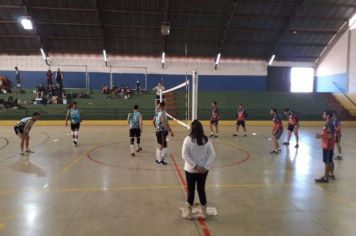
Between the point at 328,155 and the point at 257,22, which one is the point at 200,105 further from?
the point at 328,155

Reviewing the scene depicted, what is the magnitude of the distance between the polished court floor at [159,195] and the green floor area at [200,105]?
12.7 metres

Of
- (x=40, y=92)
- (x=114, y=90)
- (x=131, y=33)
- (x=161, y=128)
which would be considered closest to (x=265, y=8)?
(x=131, y=33)

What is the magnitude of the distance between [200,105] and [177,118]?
3.21m

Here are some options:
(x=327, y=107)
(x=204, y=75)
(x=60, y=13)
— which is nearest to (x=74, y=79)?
(x=60, y=13)

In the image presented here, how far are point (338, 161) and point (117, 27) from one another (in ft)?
69.0

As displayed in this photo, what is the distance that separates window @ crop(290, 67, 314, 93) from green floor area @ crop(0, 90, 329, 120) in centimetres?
351

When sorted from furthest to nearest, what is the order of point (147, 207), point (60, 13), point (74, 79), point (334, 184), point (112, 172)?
point (74, 79) → point (60, 13) → point (112, 172) → point (334, 184) → point (147, 207)

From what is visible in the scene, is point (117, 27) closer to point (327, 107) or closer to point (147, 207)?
point (327, 107)

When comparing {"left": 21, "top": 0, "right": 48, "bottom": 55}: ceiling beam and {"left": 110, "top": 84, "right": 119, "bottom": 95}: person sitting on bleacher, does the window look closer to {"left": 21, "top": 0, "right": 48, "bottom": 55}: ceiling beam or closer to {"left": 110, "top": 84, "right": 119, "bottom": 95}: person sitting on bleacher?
{"left": 110, "top": 84, "right": 119, "bottom": 95}: person sitting on bleacher

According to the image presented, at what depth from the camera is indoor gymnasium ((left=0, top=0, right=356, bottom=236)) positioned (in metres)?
5.66

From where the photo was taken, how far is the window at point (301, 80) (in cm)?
3259

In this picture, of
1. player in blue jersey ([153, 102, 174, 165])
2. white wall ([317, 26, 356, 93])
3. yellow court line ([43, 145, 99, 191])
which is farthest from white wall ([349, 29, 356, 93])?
yellow court line ([43, 145, 99, 191])

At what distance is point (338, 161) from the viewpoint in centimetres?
1088

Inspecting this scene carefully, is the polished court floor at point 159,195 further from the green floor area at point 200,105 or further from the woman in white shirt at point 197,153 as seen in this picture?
the green floor area at point 200,105
